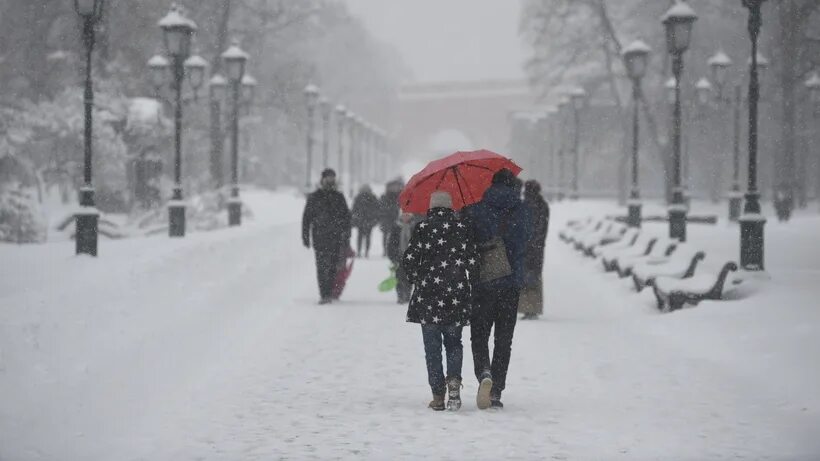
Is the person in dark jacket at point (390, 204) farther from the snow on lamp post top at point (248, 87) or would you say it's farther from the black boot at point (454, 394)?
the black boot at point (454, 394)

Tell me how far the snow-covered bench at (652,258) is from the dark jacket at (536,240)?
3.30 m

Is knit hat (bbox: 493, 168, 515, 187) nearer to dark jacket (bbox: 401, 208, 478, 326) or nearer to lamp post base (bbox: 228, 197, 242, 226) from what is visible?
dark jacket (bbox: 401, 208, 478, 326)

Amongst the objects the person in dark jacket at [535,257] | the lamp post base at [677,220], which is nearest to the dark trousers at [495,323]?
the person in dark jacket at [535,257]

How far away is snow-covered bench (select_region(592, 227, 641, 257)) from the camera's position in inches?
827

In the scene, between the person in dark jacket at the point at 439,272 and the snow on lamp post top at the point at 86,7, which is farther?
the snow on lamp post top at the point at 86,7

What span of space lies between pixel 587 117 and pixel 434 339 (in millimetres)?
47139

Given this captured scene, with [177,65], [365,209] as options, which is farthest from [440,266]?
[365,209]

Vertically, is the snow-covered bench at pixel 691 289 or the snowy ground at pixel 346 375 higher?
the snow-covered bench at pixel 691 289

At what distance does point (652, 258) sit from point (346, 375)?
8.38m

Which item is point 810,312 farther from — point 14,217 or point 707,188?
point 707,188

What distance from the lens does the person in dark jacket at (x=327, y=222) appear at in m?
15.6

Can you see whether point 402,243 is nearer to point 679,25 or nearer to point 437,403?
point 679,25

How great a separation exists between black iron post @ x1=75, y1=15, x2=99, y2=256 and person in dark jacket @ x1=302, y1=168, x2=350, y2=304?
280 centimetres

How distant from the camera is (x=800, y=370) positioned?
966cm
